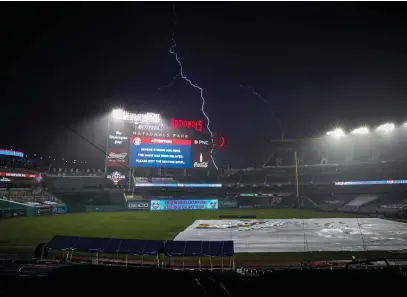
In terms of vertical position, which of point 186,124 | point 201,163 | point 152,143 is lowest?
point 201,163

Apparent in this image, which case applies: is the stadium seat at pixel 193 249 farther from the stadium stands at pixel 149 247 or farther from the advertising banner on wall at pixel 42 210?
the advertising banner on wall at pixel 42 210

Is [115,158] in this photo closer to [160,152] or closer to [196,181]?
[160,152]

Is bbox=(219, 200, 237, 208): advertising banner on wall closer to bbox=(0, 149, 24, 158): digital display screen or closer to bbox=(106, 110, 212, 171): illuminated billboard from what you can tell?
bbox=(106, 110, 212, 171): illuminated billboard

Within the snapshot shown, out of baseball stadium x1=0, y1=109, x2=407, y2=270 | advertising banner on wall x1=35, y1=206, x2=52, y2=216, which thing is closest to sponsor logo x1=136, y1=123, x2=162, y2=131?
baseball stadium x1=0, y1=109, x2=407, y2=270

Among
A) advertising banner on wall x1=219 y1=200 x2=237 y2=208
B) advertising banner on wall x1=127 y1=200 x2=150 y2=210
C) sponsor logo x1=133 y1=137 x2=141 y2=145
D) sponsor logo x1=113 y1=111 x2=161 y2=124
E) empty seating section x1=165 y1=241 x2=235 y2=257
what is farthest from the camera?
advertising banner on wall x1=219 y1=200 x2=237 y2=208

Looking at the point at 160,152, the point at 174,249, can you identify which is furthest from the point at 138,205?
the point at 174,249

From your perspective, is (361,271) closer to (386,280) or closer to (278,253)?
(386,280)
